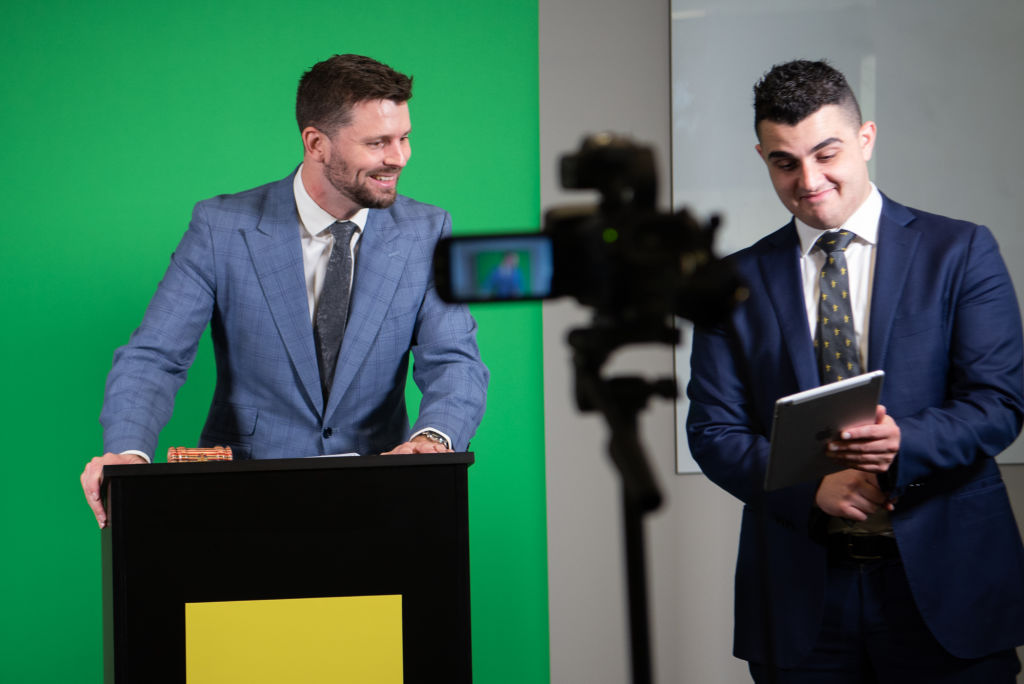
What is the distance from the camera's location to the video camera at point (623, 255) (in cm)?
94

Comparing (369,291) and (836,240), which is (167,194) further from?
(836,240)

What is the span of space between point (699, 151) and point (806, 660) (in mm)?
1984

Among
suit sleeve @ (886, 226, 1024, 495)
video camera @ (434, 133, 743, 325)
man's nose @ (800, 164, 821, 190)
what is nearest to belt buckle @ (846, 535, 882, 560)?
suit sleeve @ (886, 226, 1024, 495)

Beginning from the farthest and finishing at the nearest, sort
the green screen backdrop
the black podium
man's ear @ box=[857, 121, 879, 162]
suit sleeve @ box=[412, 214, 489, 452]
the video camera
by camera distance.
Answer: the green screen backdrop
suit sleeve @ box=[412, 214, 489, 452]
man's ear @ box=[857, 121, 879, 162]
the black podium
the video camera

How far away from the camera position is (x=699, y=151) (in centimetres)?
338

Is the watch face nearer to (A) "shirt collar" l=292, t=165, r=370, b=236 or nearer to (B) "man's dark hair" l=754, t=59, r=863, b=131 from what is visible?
(A) "shirt collar" l=292, t=165, r=370, b=236

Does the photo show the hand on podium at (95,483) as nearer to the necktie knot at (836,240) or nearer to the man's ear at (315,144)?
the man's ear at (315,144)

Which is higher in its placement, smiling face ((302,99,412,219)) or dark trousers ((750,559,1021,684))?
smiling face ((302,99,412,219))

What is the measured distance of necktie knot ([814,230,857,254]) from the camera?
197 centimetres

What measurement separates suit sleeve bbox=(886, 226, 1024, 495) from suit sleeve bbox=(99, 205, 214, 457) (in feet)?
5.04

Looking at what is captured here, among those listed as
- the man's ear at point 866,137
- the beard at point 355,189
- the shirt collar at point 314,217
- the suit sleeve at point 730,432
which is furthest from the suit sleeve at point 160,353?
the man's ear at point 866,137

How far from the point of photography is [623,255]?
0.94 meters

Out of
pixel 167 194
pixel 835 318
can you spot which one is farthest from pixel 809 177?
pixel 167 194

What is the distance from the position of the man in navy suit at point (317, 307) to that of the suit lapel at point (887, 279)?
0.90 metres
